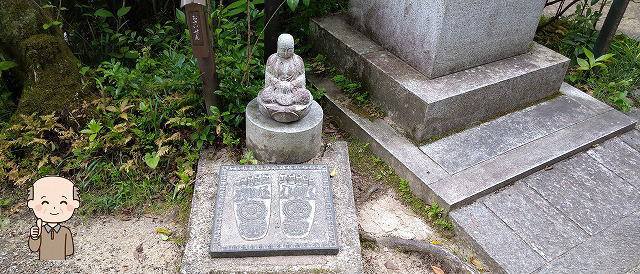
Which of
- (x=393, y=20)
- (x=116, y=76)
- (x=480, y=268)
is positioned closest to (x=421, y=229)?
(x=480, y=268)

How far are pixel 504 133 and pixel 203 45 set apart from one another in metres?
2.74

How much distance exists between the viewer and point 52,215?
2814 mm

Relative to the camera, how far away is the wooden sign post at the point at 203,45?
11.2ft

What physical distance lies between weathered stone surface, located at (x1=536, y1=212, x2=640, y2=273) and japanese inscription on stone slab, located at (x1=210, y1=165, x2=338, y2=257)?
153cm

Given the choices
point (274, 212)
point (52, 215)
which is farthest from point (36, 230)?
point (274, 212)

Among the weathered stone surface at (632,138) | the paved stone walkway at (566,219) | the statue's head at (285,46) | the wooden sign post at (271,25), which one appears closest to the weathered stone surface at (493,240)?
the paved stone walkway at (566,219)

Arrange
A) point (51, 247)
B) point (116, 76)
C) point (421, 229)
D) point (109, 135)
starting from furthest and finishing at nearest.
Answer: point (116, 76), point (109, 135), point (421, 229), point (51, 247)

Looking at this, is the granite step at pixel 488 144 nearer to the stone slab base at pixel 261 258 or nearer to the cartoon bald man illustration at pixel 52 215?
the stone slab base at pixel 261 258

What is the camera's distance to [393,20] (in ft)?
14.3

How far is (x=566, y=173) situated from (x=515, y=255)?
1.16 m

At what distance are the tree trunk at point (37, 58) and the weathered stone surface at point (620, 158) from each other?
4.66 meters

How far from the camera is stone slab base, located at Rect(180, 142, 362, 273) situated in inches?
118

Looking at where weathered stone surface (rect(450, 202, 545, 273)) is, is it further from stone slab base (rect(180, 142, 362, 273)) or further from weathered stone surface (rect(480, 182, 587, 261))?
stone slab base (rect(180, 142, 362, 273))

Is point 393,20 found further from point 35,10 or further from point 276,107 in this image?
point 35,10
